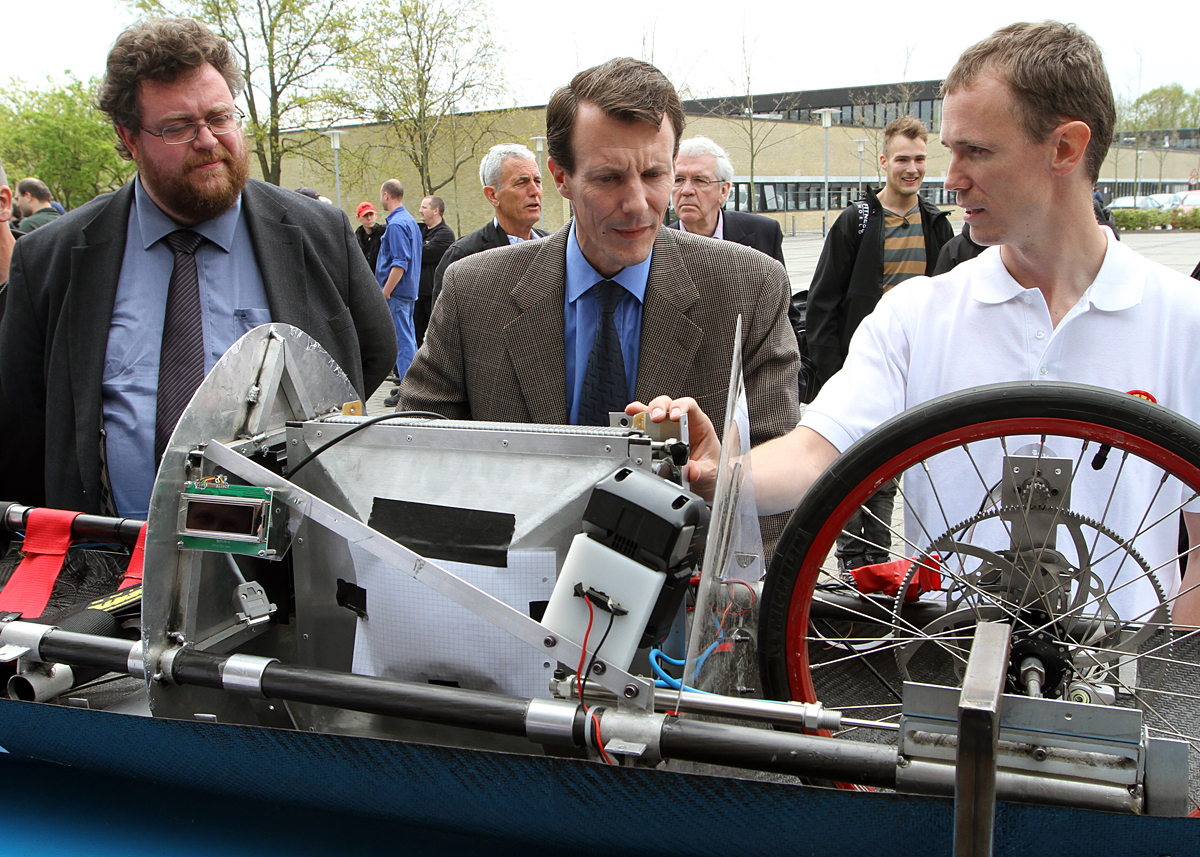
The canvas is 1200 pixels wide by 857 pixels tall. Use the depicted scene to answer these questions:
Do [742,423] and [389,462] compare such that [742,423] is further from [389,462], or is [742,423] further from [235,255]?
[235,255]

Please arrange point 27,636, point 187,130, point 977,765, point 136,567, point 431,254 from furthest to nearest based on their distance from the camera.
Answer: point 431,254
point 187,130
point 136,567
point 27,636
point 977,765

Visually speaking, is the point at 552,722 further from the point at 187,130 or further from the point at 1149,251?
the point at 1149,251

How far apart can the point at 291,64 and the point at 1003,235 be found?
26.6 metres

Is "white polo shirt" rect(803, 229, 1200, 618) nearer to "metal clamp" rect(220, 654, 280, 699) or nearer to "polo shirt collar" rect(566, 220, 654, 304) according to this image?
"polo shirt collar" rect(566, 220, 654, 304)

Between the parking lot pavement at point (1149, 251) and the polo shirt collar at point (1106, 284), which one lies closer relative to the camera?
the polo shirt collar at point (1106, 284)

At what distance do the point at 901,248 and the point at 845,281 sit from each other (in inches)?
12.9

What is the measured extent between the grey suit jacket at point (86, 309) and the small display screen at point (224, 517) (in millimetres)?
1109

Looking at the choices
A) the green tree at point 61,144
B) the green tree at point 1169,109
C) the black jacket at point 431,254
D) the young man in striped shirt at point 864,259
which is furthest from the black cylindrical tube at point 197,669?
the green tree at point 1169,109

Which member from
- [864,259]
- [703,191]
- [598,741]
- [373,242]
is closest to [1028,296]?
[598,741]

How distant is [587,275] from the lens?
2.12 meters

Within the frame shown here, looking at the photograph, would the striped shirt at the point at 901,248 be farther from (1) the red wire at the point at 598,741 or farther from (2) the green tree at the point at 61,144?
(2) the green tree at the point at 61,144

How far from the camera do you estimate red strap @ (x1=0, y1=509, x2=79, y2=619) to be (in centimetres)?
191

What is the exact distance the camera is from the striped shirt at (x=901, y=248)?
4477 mm

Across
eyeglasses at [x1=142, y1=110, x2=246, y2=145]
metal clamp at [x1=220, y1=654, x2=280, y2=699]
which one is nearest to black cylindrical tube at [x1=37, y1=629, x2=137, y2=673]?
metal clamp at [x1=220, y1=654, x2=280, y2=699]
